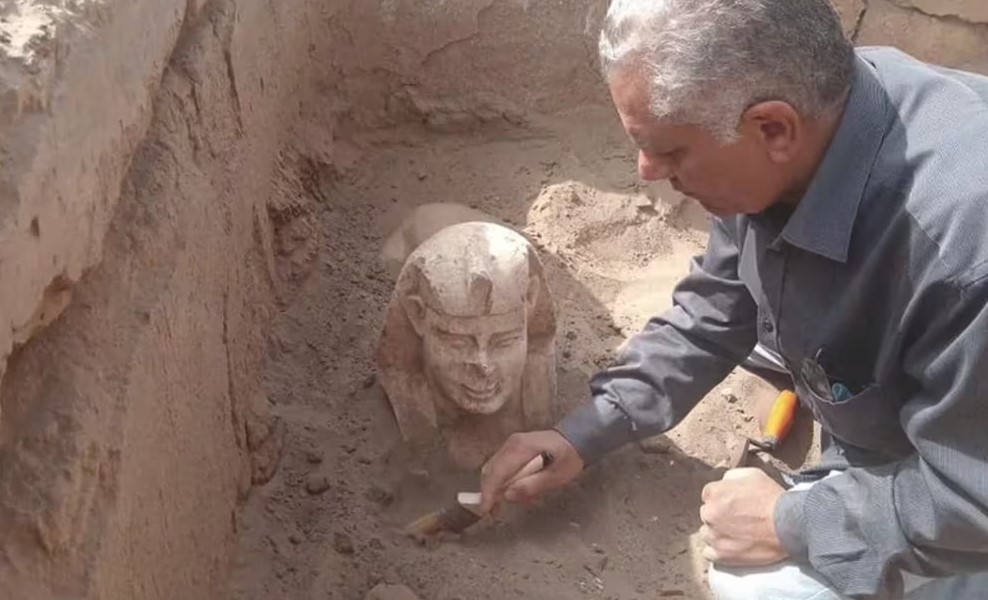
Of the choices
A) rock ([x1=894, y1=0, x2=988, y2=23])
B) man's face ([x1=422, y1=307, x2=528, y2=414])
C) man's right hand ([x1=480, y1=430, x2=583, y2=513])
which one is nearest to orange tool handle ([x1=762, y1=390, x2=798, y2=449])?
man's right hand ([x1=480, y1=430, x2=583, y2=513])

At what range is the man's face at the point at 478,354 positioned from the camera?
2.78 meters

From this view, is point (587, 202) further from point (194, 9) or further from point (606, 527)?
point (194, 9)

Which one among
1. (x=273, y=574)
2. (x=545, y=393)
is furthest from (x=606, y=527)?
(x=273, y=574)

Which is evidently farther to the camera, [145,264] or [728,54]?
[145,264]

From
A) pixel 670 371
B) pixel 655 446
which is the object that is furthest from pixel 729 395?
pixel 670 371

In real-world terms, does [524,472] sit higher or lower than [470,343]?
lower

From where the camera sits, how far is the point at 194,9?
8.97ft

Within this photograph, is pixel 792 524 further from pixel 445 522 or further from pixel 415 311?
pixel 415 311

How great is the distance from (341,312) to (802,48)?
1838 millimetres

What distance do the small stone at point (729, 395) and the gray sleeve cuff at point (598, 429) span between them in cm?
58

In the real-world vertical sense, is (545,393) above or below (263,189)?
below

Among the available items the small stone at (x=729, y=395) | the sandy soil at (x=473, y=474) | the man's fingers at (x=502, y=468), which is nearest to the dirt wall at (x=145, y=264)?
the sandy soil at (x=473, y=474)

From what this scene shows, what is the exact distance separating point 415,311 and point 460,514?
0.49m

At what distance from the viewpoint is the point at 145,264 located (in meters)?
2.26
